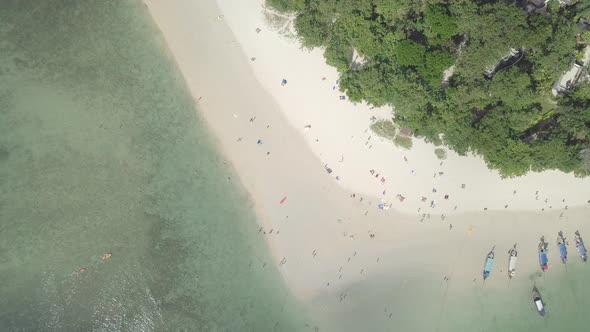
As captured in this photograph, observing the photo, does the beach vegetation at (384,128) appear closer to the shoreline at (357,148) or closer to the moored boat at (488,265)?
the shoreline at (357,148)

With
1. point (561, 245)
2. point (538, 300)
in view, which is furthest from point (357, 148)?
point (538, 300)

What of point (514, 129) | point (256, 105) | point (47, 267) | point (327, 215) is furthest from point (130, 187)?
point (514, 129)

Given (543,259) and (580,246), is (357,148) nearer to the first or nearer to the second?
(543,259)

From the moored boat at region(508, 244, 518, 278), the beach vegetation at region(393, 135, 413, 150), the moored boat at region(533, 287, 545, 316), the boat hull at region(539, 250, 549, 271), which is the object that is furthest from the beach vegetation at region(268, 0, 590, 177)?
the moored boat at region(533, 287, 545, 316)

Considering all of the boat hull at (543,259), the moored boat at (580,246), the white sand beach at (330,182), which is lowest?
the white sand beach at (330,182)

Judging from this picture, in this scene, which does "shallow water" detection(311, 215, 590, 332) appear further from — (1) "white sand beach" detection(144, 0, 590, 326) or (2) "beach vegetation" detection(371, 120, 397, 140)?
(2) "beach vegetation" detection(371, 120, 397, 140)

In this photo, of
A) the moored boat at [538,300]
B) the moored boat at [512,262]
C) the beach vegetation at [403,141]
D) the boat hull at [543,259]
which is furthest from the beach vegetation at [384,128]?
the moored boat at [538,300]

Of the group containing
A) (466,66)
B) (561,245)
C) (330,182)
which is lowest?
(330,182)
